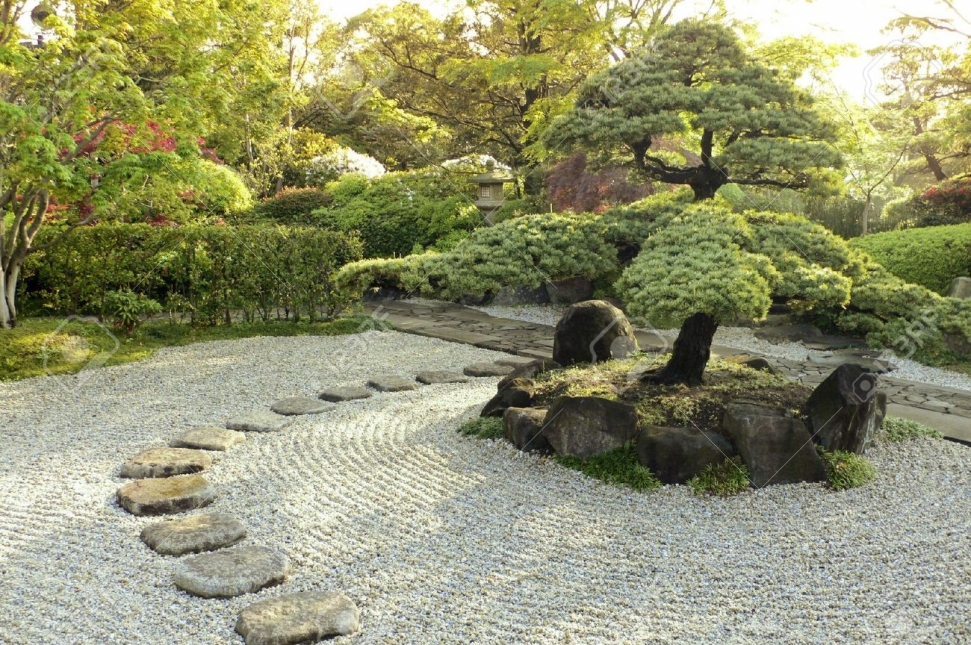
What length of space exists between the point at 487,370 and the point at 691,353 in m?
2.30

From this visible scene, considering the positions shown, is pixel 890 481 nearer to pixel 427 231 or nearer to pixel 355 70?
pixel 427 231

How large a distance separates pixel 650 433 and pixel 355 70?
18202mm

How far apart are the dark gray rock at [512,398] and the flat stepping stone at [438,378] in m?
1.41

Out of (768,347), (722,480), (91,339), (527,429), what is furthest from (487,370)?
(91,339)

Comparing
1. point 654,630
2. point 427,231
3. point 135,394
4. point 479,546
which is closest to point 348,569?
point 479,546

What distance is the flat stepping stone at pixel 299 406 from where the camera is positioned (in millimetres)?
5402

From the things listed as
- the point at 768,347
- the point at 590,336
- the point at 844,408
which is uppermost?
the point at 590,336

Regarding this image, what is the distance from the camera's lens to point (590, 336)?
5.52m

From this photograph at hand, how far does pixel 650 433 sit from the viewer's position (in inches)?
161

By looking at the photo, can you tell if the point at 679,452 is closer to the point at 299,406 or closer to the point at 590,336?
the point at 590,336

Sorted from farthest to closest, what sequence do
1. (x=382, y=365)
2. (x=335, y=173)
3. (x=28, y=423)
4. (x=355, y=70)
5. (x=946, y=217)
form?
(x=355, y=70) → (x=335, y=173) → (x=946, y=217) → (x=382, y=365) → (x=28, y=423)

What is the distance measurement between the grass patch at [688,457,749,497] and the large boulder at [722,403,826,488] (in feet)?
0.22

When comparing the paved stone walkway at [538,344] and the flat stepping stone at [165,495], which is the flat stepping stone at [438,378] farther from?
the flat stepping stone at [165,495]

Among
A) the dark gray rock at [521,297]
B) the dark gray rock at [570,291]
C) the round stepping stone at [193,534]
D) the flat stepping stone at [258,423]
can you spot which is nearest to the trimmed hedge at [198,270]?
the dark gray rock at [521,297]
